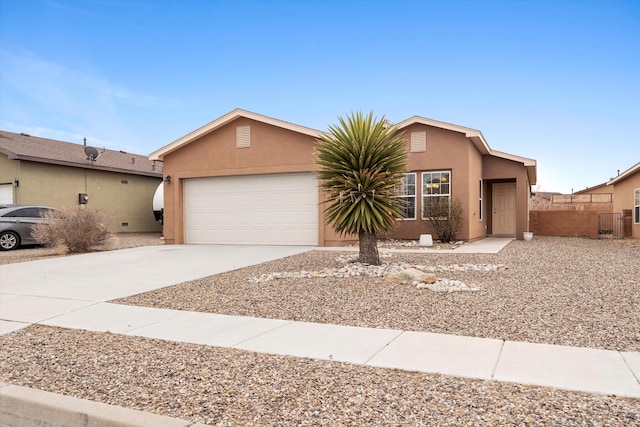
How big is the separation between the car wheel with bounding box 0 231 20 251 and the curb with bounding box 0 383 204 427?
46.9 ft

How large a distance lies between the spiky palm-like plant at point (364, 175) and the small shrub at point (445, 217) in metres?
6.52

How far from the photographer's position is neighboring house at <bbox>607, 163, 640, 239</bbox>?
19.9 metres

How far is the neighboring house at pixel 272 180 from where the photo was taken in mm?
15734

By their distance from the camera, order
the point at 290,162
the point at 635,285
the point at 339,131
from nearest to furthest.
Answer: the point at 635,285, the point at 339,131, the point at 290,162

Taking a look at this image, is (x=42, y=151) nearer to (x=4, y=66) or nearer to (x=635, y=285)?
(x=4, y=66)

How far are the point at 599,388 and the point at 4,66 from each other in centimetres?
2019

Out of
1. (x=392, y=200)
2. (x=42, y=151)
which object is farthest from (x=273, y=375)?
(x=42, y=151)

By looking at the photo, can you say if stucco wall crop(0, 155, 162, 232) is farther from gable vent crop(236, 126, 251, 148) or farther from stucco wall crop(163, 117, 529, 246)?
gable vent crop(236, 126, 251, 148)

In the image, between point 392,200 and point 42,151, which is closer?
point 392,200

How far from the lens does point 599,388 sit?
3529 mm

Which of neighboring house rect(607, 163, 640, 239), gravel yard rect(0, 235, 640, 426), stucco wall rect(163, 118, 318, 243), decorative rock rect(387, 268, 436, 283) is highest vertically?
stucco wall rect(163, 118, 318, 243)

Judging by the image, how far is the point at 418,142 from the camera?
56.5ft

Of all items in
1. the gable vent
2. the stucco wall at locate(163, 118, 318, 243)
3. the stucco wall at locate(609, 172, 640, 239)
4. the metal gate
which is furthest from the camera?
the metal gate

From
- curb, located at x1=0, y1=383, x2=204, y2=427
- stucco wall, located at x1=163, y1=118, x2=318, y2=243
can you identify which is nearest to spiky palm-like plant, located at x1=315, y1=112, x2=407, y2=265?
stucco wall, located at x1=163, y1=118, x2=318, y2=243
